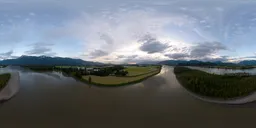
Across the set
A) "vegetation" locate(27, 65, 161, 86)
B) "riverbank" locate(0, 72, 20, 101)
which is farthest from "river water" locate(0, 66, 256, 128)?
"vegetation" locate(27, 65, 161, 86)

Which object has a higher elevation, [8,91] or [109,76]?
[109,76]

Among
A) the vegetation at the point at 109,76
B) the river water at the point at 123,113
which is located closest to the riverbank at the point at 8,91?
the river water at the point at 123,113

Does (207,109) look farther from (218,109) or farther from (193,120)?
(193,120)

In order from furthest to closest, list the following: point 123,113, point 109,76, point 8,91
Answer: point 109,76, point 8,91, point 123,113

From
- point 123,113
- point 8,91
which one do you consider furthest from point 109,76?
point 123,113

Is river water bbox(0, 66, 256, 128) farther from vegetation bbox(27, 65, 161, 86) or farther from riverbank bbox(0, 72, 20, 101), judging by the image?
vegetation bbox(27, 65, 161, 86)

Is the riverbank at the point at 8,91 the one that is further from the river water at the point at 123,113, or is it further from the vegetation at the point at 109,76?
the vegetation at the point at 109,76

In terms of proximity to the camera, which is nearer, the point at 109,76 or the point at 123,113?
the point at 123,113

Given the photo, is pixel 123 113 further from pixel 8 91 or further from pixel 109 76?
pixel 109 76

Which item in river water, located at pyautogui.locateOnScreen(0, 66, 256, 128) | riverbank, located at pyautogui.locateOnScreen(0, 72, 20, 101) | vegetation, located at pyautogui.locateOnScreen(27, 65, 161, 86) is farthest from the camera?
vegetation, located at pyautogui.locateOnScreen(27, 65, 161, 86)

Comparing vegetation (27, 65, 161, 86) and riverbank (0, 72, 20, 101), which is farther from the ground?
vegetation (27, 65, 161, 86)

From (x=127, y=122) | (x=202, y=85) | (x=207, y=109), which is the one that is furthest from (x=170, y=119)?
(x=202, y=85)

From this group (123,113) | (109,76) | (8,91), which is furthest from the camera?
(109,76)
